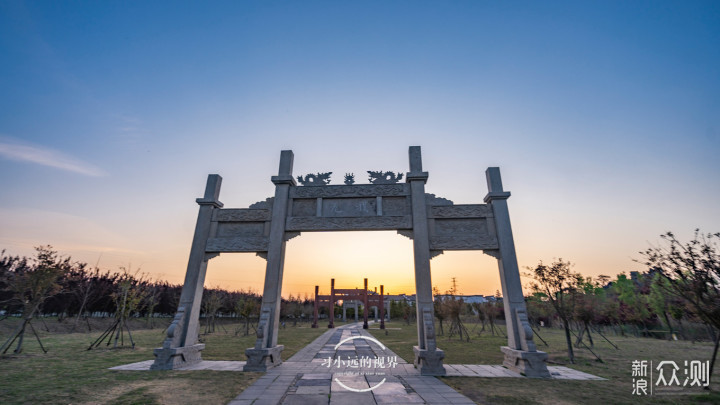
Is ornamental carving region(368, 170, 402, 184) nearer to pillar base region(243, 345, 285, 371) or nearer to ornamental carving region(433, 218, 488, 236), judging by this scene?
ornamental carving region(433, 218, 488, 236)

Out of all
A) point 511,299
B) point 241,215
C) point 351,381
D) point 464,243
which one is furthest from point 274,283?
point 511,299

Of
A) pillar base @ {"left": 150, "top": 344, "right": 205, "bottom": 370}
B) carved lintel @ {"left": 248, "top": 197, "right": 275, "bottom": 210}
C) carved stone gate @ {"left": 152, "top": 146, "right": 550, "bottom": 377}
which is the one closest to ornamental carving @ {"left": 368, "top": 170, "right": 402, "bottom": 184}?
carved stone gate @ {"left": 152, "top": 146, "right": 550, "bottom": 377}

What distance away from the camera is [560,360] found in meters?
9.69

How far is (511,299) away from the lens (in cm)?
772

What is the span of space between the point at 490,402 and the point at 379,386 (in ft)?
6.89

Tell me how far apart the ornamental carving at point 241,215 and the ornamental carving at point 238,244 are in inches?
23.8

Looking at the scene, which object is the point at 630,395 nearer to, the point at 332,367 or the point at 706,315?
the point at 706,315

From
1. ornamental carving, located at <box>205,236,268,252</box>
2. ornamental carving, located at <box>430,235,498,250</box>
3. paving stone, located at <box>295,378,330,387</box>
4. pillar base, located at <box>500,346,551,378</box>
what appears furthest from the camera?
ornamental carving, located at <box>205,236,268,252</box>

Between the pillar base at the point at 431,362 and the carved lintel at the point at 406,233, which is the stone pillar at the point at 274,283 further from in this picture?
the pillar base at the point at 431,362

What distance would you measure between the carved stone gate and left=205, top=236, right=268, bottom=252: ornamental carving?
3 cm

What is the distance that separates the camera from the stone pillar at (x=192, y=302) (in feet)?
24.5

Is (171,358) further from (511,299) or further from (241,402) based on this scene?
(511,299)

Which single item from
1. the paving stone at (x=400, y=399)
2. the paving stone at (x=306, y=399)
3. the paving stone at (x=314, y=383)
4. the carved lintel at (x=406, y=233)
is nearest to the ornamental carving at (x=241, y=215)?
the carved lintel at (x=406, y=233)

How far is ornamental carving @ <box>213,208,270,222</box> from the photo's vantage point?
890 centimetres
